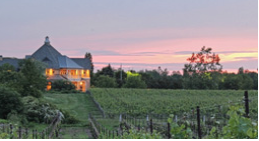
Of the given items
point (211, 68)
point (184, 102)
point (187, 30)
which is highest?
point (187, 30)

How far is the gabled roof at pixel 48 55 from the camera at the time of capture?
46.8m

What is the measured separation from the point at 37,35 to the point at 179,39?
19.3m

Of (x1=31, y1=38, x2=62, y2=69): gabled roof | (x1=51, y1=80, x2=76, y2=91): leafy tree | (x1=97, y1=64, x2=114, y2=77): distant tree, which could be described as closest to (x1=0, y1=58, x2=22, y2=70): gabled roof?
(x1=31, y1=38, x2=62, y2=69): gabled roof

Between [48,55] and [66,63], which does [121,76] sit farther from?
[48,55]

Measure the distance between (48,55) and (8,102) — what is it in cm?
3023

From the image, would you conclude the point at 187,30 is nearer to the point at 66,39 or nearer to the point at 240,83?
the point at 240,83

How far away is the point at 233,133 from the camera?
12.7 feet

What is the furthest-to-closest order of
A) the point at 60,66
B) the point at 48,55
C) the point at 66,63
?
the point at 48,55, the point at 66,63, the point at 60,66

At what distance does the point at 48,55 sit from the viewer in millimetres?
48250

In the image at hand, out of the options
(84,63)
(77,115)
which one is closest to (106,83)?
(84,63)

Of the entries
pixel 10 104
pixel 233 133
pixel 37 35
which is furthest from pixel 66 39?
pixel 233 133

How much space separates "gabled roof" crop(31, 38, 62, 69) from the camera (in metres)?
46.8

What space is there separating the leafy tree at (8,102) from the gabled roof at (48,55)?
27801 mm

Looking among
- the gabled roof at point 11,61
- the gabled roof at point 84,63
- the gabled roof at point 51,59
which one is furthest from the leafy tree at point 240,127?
the gabled roof at point 84,63
